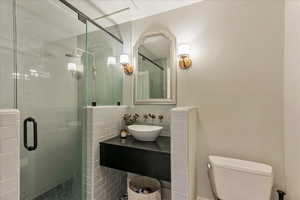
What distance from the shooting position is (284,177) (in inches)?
53.5

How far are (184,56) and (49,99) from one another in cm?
153

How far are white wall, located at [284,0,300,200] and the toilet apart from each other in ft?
0.74

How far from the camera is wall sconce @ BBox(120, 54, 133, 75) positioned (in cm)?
203

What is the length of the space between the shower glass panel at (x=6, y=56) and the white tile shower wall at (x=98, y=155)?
643mm

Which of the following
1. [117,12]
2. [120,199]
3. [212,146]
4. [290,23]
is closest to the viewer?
[290,23]

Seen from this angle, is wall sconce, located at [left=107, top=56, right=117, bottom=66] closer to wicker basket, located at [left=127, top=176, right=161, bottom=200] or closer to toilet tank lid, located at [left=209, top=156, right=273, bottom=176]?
wicker basket, located at [left=127, top=176, right=161, bottom=200]

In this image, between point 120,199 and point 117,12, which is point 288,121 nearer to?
point 120,199

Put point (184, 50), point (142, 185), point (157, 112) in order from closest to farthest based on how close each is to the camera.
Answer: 1. point (184, 50)
2. point (142, 185)
3. point (157, 112)

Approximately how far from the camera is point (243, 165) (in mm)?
1333

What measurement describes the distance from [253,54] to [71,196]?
2345 mm

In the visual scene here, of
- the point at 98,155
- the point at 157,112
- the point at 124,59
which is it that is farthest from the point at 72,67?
the point at 157,112

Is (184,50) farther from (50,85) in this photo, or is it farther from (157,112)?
(50,85)

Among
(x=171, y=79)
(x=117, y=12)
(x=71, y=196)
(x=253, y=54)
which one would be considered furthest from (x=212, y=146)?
(x=117, y=12)

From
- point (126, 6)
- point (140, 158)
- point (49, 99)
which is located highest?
point (126, 6)
